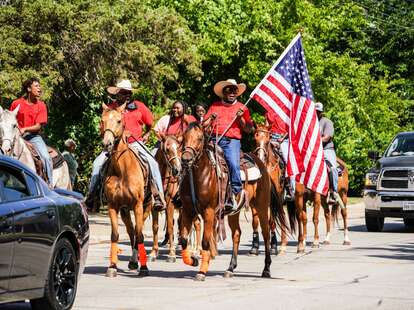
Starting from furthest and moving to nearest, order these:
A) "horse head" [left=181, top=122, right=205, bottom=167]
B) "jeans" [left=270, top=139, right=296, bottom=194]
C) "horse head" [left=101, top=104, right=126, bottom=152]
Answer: "jeans" [left=270, top=139, right=296, bottom=194], "horse head" [left=101, top=104, right=126, bottom=152], "horse head" [left=181, top=122, right=205, bottom=167]

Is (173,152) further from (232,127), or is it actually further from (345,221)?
(345,221)

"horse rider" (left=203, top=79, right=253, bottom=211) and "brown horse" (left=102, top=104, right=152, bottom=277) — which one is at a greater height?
"horse rider" (left=203, top=79, right=253, bottom=211)

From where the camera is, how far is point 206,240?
569 inches

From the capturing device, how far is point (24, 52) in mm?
25312

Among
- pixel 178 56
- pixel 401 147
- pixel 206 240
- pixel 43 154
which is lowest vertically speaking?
pixel 206 240

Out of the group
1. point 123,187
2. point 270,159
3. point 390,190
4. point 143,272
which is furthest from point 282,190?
point 390,190

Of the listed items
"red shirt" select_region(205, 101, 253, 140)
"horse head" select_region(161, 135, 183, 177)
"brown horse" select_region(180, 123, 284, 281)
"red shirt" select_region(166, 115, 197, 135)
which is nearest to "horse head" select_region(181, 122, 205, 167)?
"brown horse" select_region(180, 123, 284, 281)

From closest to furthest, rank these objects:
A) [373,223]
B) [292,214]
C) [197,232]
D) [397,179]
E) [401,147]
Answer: [197,232], [292,214], [397,179], [373,223], [401,147]

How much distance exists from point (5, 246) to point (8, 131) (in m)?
6.88

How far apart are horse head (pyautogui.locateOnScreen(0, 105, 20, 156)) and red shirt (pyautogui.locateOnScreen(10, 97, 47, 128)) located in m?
1.07

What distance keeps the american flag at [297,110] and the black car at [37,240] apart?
6.33 m

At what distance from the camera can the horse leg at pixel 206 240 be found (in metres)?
14.3

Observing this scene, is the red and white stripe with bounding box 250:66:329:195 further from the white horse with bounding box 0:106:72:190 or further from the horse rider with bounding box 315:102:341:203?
the white horse with bounding box 0:106:72:190

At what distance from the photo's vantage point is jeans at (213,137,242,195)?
1518 cm
